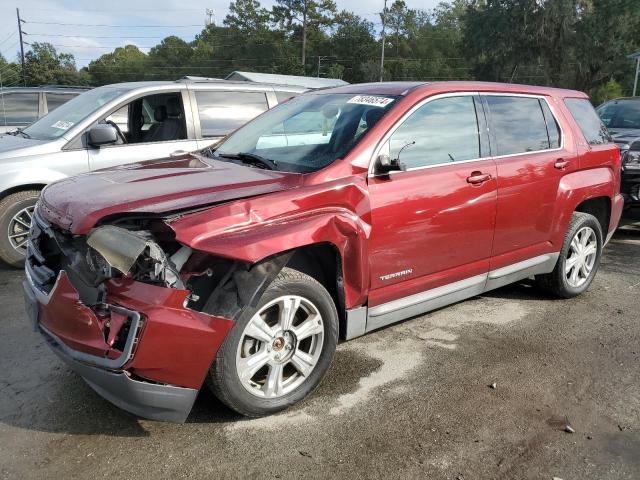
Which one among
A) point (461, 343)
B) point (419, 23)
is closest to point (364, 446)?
point (461, 343)

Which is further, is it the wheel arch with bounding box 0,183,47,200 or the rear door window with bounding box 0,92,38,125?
the rear door window with bounding box 0,92,38,125

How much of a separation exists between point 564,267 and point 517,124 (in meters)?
1.38

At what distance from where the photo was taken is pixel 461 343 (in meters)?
4.05

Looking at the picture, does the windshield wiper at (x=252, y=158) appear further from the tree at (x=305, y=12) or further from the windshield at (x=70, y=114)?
the tree at (x=305, y=12)

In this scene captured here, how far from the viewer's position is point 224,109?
678cm

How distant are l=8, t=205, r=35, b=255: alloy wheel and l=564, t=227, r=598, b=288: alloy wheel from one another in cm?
524

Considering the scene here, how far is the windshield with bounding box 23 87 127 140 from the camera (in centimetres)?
601

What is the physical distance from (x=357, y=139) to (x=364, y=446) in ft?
5.75

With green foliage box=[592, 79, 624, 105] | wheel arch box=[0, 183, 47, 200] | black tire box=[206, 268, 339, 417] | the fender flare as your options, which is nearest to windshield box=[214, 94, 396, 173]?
black tire box=[206, 268, 339, 417]

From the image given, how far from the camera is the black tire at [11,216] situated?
5562 millimetres

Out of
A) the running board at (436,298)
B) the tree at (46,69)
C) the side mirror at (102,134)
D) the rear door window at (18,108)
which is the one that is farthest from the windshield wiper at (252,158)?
the tree at (46,69)

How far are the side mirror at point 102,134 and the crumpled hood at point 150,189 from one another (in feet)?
7.24

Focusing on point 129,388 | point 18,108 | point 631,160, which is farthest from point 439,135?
point 18,108

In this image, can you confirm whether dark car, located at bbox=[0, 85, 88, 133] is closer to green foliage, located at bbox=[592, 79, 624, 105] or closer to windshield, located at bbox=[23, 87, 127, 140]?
windshield, located at bbox=[23, 87, 127, 140]
